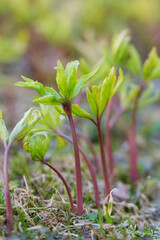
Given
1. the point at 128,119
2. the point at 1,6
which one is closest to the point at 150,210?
the point at 128,119

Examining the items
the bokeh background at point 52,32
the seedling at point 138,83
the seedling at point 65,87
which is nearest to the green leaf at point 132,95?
the seedling at point 138,83

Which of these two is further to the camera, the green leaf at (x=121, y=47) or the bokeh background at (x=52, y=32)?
the bokeh background at (x=52, y=32)

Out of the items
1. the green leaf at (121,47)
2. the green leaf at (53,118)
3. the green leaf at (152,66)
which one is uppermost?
the green leaf at (121,47)

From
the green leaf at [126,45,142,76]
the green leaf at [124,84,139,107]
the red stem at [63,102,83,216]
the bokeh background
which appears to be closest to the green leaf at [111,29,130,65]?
the green leaf at [126,45,142,76]

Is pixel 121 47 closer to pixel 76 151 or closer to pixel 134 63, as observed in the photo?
pixel 134 63

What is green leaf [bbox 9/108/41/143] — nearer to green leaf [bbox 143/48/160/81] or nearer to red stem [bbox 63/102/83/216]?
red stem [bbox 63/102/83/216]

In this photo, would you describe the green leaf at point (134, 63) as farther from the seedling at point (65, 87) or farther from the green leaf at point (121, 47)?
the seedling at point (65, 87)

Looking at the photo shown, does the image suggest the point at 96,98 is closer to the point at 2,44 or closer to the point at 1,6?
the point at 2,44
